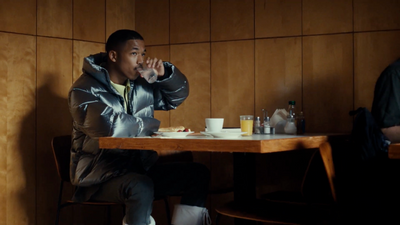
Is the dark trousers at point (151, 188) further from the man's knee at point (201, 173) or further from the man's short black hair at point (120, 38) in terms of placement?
the man's short black hair at point (120, 38)

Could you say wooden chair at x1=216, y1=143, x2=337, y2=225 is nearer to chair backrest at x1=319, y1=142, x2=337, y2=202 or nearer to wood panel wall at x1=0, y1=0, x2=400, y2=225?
chair backrest at x1=319, y1=142, x2=337, y2=202

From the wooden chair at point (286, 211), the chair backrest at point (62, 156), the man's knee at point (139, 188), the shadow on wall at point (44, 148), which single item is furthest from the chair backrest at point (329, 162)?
the shadow on wall at point (44, 148)

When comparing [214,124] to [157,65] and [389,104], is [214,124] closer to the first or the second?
[157,65]

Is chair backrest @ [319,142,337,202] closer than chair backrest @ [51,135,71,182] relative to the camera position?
Yes

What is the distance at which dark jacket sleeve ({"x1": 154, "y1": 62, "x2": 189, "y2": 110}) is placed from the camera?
322 cm

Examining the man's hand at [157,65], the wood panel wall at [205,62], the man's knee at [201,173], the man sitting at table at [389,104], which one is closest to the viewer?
the man sitting at table at [389,104]

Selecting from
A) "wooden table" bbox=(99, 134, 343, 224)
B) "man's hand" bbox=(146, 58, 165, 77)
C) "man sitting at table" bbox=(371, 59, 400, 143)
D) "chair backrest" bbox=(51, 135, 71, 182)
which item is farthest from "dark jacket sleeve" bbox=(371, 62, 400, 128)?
"chair backrest" bbox=(51, 135, 71, 182)

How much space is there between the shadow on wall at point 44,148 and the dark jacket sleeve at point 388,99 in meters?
2.49

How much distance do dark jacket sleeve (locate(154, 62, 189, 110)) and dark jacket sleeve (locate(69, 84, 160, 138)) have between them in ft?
1.78

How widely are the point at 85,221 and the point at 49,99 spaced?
42.9 inches

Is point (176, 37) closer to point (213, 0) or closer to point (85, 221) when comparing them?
point (213, 0)

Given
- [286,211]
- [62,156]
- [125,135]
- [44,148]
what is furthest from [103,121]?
[44,148]

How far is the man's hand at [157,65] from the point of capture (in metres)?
3.00

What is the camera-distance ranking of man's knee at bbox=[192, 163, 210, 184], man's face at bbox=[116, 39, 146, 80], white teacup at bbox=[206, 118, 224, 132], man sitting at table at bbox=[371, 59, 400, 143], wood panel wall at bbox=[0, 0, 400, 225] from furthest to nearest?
wood panel wall at bbox=[0, 0, 400, 225]
man's face at bbox=[116, 39, 146, 80]
man's knee at bbox=[192, 163, 210, 184]
white teacup at bbox=[206, 118, 224, 132]
man sitting at table at bbox=[371, 59, 400, 143]
